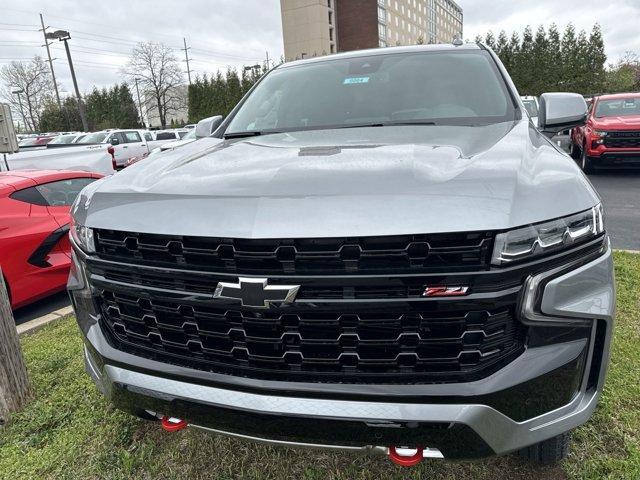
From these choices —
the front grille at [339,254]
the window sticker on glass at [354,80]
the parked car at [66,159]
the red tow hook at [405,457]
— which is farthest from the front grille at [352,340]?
the parked car at [66,159]

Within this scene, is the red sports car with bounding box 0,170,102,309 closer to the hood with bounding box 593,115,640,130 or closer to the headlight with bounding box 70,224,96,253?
the headlight with bounding box 70,224,96,253

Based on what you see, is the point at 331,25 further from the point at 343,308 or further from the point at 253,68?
the point at 343,308

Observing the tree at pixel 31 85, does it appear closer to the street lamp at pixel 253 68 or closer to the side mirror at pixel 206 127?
the street lamp at pixel 253 68

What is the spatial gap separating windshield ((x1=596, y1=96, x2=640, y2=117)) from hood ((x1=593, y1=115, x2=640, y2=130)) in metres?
0.48

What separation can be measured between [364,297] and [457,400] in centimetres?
40

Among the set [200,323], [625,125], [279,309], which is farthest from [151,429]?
[625,125]

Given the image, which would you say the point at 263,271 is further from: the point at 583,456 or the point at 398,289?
the point at 583,456

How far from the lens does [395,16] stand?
79.6m

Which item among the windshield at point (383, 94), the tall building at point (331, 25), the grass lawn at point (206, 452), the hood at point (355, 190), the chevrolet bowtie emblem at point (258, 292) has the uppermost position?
the tall building at point (331, 25)

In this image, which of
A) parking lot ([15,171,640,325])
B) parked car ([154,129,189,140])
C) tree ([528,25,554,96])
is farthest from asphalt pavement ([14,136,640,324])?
tree ([528,25,554,96])

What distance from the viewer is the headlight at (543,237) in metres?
1.35

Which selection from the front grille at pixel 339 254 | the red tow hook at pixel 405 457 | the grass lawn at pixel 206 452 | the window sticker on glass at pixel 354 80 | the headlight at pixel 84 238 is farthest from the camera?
the window sticker on glass at pixel 354 80

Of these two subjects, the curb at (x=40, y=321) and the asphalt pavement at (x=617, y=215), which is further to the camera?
the asphalt pavement at (x=617, y=215)

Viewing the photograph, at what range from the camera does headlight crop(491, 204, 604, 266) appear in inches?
53.0
